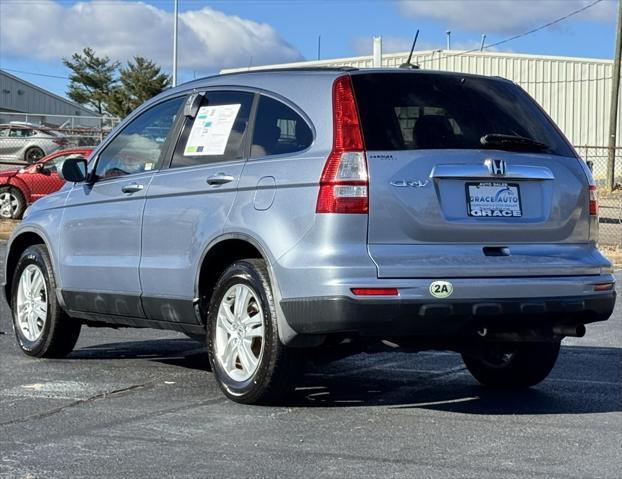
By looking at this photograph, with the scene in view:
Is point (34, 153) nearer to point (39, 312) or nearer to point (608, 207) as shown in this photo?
point (608, 207)

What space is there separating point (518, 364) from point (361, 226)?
1.88 m

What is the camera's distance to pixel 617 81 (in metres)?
36.2

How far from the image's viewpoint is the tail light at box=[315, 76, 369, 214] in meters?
5.84

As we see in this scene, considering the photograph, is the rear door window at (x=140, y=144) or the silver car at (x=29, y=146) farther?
the silver car at (x=29, y=146)

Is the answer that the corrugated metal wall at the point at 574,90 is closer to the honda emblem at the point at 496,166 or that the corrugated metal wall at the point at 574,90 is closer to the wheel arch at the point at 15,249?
the wheel arch at the point at 15,249

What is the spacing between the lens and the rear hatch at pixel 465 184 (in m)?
5.89

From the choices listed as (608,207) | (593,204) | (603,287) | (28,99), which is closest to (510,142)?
(593,204)

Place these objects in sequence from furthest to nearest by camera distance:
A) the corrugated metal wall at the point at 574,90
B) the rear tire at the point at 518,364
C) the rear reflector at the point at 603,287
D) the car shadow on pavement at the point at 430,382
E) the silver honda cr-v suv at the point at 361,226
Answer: the corrugated metal wall at the point at 574,90 < the rear tire at the point at 518,364 < the car shadow on pavement at the point at 430,382 < the rear reflector at the point at 603,287 < the silver honda cr-v suv at the point at 361,226

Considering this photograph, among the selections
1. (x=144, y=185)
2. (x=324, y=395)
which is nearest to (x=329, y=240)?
(x=324, y=395)

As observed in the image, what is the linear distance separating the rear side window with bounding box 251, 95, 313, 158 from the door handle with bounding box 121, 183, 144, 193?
1.07m

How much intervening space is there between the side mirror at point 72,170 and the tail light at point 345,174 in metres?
2.50

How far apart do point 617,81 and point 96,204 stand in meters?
30.9

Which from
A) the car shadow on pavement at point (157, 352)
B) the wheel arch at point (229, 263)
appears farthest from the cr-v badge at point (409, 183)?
the car shadow on pavement at point (157, 352)

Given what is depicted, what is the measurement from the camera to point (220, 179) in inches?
259
